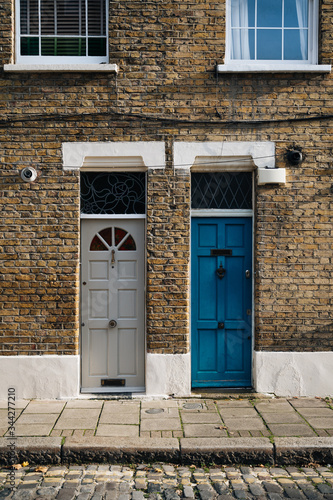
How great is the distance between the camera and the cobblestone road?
466 centimetres

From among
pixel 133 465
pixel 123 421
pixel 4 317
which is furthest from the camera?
pixel 4 317

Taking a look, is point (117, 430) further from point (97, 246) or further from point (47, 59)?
point (47, 59)

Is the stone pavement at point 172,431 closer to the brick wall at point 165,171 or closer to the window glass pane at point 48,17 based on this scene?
the brick wall at point 165,171

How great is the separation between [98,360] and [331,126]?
455cm

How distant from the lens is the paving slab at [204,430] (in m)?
5.68

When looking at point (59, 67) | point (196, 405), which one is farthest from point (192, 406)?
point (59, 67)

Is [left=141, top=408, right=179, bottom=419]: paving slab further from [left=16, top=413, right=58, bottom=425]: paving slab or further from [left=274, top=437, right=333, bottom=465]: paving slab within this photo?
[left=274, top=437, right=333, bottom=465]: paving slab

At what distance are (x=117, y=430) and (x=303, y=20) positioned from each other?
5972 millimetres

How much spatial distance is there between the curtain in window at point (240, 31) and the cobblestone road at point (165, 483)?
17.6ft

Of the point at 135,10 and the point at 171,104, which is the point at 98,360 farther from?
the point at 135,10

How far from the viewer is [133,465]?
5.34 m

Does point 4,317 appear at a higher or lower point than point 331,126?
lower

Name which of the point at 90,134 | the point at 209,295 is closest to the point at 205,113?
the point at 90,134

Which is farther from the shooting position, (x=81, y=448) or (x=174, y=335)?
(x=174, y=335)
